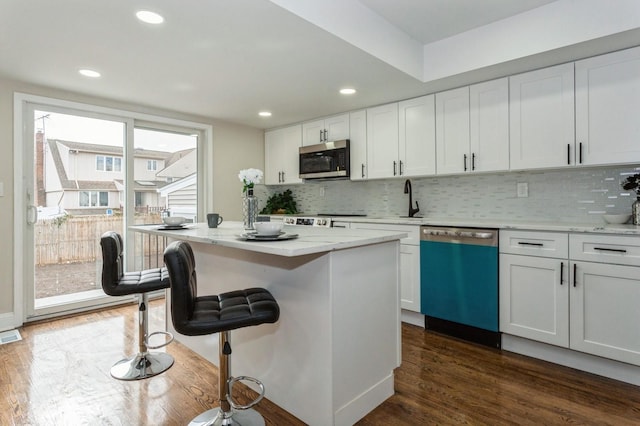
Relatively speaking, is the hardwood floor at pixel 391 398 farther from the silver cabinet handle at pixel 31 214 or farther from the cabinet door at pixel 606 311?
the silver cabinet handle at pixel 31 214

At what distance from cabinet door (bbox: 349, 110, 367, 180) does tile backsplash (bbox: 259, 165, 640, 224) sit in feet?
1.09

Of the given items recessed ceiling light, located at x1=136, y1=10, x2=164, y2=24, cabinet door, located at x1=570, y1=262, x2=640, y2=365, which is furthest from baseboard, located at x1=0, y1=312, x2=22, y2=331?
cabinet door, located at x1=570, y1=262, x2=640, y2=365

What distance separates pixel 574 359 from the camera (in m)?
2.38

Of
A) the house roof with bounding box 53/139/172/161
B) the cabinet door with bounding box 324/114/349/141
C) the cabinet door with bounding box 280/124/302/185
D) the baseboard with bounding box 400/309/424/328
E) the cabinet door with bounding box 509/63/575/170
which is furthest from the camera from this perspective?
the cabinet door with bounding box 280/124/302/185

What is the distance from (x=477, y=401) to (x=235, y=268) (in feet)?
5.24

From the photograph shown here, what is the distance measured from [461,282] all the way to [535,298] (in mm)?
515

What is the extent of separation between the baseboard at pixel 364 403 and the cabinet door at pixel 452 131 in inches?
77.4

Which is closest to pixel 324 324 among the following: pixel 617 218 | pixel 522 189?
pixel 617 218

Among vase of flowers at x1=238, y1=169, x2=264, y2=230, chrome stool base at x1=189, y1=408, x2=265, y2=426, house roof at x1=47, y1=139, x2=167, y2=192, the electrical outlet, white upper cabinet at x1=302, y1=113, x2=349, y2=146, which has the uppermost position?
white upper cabinet at x1=302, y1=113, x2=349, y2=146

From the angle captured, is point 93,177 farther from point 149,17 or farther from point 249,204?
point 249,204

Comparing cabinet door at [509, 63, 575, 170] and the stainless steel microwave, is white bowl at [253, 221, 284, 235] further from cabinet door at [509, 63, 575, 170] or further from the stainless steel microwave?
the stainless steel microwave

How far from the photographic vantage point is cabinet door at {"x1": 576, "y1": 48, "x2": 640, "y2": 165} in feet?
7.57

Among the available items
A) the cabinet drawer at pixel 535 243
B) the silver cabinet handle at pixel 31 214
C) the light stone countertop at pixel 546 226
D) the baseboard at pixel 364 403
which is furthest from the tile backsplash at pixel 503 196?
the silver cabinet handle at pixel 31 214

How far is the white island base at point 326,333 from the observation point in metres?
1.65
